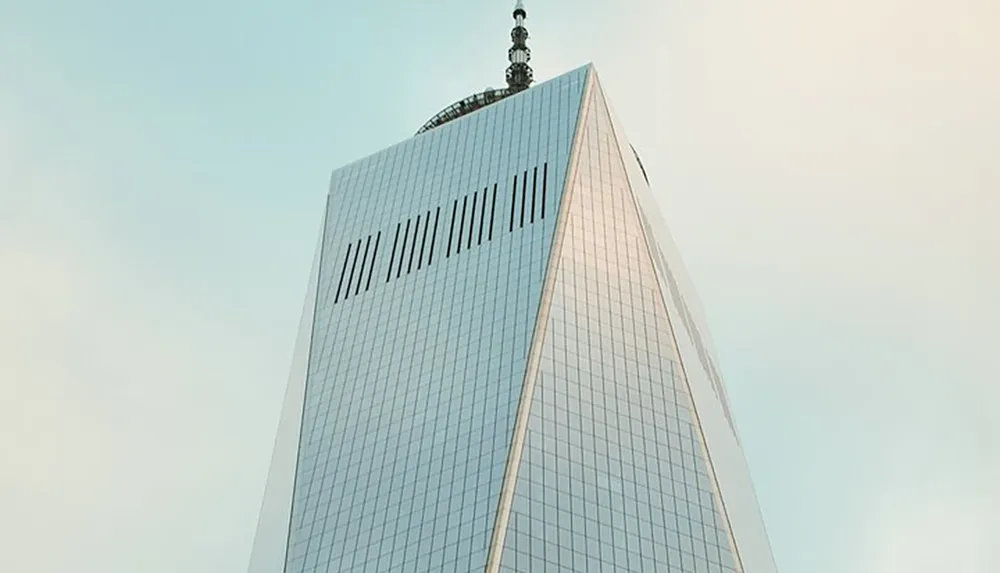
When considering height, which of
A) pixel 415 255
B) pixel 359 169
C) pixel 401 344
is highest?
pixel 359 169

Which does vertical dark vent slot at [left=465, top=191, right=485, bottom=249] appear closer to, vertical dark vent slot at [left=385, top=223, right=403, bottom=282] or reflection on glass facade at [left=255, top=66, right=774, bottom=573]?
reflection on glass facade at [left=255, top=66, right=774, bottom=573]

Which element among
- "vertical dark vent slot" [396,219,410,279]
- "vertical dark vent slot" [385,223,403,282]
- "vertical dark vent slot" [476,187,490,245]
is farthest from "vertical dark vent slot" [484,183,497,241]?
"vertical dark vent slot" [385,223,403,282]

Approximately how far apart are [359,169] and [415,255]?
1300 centimetres

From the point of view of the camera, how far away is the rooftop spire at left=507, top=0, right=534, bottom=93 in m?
104

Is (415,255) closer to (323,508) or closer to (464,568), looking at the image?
(323,508)

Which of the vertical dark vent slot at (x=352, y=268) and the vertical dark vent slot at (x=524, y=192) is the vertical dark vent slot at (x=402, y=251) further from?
the vertical dark vent slot at (x=524, y=192)

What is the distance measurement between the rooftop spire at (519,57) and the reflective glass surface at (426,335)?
18.5 m

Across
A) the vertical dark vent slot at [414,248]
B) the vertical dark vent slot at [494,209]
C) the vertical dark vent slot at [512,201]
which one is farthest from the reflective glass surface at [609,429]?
the vertical dark vent slot at [414,248]

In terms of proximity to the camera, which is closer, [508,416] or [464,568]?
[464,568]

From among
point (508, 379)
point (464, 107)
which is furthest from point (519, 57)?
point (508, 379)

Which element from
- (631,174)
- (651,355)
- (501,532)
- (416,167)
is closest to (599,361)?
(651,355)

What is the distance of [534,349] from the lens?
65.0 m

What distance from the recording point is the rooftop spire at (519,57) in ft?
340

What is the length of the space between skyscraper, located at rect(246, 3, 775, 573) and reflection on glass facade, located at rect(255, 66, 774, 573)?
0.39 feet
